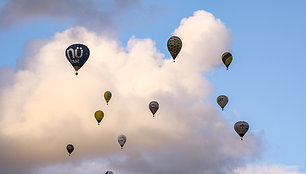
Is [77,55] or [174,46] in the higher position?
[174,46]

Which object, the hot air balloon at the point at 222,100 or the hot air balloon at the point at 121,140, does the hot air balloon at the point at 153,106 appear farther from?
the hot air balloon at the point at 222,100

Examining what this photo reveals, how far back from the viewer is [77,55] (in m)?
138

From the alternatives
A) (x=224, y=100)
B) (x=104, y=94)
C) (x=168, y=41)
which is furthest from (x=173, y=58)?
(x=104, y=94)

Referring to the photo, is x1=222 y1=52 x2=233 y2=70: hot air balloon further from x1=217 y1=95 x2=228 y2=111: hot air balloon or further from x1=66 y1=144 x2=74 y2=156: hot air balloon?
x1=66 y1=144 x2=74 y2=156: hot air balloon

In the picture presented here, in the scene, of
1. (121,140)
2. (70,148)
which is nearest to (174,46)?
(121,140)

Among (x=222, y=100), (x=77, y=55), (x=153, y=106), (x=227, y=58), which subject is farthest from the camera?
(x=153, y=106)

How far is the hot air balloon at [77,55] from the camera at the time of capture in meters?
138

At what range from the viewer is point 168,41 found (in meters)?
146

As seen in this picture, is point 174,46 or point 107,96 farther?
point 107,96

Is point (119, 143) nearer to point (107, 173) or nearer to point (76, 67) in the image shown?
point (107, 173)

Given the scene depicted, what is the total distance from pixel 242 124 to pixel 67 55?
134ft

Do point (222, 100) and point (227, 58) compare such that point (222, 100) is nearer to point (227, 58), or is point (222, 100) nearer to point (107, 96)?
point (227, 58)

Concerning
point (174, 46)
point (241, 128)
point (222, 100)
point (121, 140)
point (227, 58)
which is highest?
point (227, 58)

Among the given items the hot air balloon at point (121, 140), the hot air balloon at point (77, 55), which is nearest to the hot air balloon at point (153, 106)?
the hot air balloon at point (121, 140)
